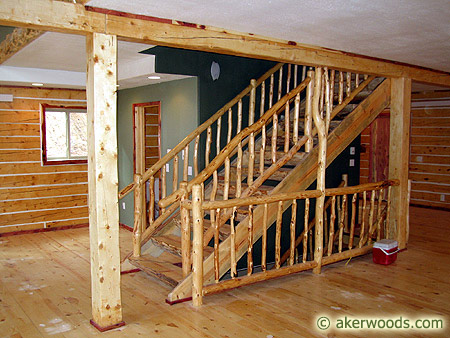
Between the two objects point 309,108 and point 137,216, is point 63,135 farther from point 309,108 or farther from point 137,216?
point 309,108

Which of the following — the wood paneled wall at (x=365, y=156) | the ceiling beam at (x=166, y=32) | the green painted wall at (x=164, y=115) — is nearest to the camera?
the ceiling beam at (x=166, y=32)

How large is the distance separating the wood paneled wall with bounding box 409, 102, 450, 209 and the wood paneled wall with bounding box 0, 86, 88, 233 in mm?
6866

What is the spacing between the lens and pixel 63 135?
732cm

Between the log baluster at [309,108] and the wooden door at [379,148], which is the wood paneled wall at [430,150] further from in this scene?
the log baluster at [309,108]

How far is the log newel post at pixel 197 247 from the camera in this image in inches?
150

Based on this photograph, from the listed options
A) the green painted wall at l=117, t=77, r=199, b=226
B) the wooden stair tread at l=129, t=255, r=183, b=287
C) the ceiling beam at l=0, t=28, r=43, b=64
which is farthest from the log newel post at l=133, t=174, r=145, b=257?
the ceiling beam at l=0, t=28, r=43, b=64

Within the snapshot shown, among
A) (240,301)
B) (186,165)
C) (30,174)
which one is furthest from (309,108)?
(30,174)

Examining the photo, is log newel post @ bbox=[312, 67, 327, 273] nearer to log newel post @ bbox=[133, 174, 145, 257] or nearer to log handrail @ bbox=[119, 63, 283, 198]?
log handrail @ bbox=[119, 63, 283, 198]

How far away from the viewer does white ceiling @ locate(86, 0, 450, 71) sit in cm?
290

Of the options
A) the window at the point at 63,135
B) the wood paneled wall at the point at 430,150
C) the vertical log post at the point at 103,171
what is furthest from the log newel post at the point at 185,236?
the wood paneled wall at the point at 430,150

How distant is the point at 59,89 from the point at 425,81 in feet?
18.4

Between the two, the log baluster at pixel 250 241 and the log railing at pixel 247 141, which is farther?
the log railing at pixel 247 141

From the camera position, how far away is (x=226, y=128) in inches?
235

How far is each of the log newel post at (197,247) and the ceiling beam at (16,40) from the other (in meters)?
1.94
